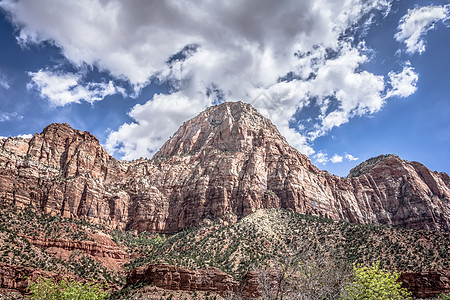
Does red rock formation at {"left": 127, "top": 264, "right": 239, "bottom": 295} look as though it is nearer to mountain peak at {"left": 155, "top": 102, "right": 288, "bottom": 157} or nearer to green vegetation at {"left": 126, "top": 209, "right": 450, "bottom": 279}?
green vegetation at {"left": 126, "top": 209, "right": 450, "bottom": 279}

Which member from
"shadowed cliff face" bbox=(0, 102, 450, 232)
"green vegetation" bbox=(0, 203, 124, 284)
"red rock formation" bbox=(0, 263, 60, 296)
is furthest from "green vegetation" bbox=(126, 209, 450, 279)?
"red rock formation" bbox=(0, 263, 60, 296)

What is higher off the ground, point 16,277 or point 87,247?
point 87,247

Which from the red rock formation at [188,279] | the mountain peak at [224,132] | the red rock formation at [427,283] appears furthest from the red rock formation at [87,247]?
the red rock formation at [427,283]

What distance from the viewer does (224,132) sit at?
140500 mm

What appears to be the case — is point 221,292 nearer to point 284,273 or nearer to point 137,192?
point 284,273

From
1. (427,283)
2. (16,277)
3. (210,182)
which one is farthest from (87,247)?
(427,283)

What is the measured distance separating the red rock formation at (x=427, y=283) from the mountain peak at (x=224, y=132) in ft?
260

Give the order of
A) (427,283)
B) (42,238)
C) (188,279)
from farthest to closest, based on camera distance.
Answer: (42,238) < (188,279) < (427,283)

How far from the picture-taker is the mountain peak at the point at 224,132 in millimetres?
134250

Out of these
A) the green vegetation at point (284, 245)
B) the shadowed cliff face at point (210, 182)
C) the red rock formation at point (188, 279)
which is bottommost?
the red rock formation at point (188, 279)

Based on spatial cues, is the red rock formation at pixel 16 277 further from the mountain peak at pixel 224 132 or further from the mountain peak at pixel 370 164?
the mountain peak at pixel 370 164

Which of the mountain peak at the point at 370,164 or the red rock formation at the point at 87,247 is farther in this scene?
the mountain peak at the point at 370,164

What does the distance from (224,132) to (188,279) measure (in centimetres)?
8745

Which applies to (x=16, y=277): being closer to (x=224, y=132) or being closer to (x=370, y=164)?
(x=224, y=132)
